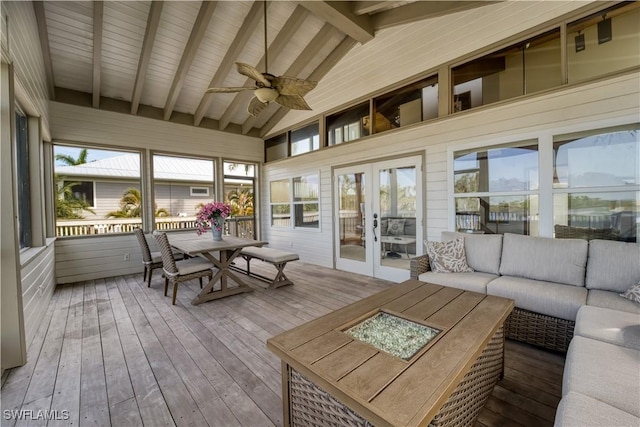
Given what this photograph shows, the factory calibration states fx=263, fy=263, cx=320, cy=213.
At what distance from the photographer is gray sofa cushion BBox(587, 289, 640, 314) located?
2.08 m

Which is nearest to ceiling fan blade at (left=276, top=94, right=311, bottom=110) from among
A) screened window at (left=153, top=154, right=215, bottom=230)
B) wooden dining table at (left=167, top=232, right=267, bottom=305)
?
wooden dining table at (left=167, top=232, right=267, bottom=305)

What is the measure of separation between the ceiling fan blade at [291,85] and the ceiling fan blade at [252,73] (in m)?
0.11

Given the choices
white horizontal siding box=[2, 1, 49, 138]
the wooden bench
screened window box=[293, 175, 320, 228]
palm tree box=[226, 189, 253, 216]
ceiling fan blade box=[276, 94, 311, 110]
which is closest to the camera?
white horizontal siding box=[2, 1, 49, 138]

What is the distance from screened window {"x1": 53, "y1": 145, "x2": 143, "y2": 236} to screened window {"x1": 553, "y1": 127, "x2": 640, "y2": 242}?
23.3ft

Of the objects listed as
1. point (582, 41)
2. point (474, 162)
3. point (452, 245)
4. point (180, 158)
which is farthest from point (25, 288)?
point (582, 41)

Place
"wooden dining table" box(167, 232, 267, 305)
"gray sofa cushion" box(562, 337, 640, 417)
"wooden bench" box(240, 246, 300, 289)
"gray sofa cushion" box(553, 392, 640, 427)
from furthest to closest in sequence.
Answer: "wooden bench" box(240, 246, 300, 289)
"wooden dining table" box(167, 232, 267, 305)
"gray sofa cushion" box(562, 337, 640, 417)
"gray sofa cushion" box(553, 392, 640, 427)

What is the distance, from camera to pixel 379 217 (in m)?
4.75

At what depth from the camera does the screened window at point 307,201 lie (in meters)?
6.02

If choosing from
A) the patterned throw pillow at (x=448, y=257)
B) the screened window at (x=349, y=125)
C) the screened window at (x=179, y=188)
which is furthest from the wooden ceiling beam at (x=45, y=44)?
the patterned throw pillow at (x=448, y=257)

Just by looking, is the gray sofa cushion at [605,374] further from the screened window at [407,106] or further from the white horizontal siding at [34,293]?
the white horizontal siding at [34,293]

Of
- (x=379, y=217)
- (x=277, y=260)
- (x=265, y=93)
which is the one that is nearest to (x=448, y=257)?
(x=379, y=217)

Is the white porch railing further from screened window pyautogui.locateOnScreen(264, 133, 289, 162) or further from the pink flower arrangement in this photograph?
the pink flower arrangement

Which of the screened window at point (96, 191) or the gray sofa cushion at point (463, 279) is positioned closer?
the gray sofa cushion at point (463, 279)

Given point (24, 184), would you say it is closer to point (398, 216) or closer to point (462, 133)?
point (398, 216)
